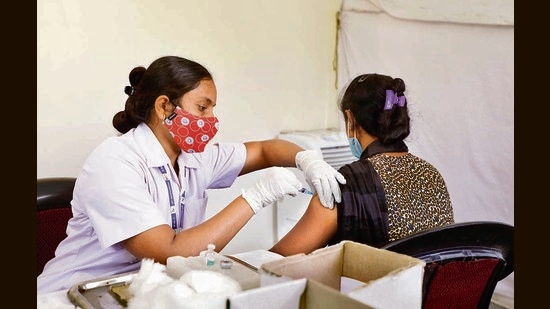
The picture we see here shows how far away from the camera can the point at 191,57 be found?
3117 mm

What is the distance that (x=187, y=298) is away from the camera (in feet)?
3.14

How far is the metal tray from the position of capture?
3.94ft

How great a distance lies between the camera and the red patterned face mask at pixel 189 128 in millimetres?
1854

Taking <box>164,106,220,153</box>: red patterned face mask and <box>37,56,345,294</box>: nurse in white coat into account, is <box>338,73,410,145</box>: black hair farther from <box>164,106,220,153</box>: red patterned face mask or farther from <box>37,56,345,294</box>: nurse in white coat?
<box>164,106,220,153</box>: red patterned face mask

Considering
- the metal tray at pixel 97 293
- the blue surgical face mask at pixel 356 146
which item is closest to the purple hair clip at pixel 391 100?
the blue surgical face mask at pixel 356 146

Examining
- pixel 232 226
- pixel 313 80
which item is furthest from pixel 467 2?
pixel 232 226

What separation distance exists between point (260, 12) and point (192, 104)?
161 centimetres

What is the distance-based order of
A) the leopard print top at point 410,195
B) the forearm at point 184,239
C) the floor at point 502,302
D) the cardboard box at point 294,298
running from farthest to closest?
1. the floor at point 502,302
2. the leopard print top at point 410,195
3. the forearm at point 184,239
4. the cardboard box at point 294,298

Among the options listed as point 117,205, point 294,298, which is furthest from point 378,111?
point 294,298

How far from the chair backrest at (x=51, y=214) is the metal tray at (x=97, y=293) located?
825 mm

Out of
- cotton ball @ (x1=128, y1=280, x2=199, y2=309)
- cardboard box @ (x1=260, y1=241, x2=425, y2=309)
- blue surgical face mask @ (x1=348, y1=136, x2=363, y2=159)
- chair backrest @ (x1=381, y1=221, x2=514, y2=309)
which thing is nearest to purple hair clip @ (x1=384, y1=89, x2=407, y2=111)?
blue surgical face mask @ (x1=348, y1=136, x2=363, y2=159)

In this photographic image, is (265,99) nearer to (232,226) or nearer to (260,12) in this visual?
(260,12)

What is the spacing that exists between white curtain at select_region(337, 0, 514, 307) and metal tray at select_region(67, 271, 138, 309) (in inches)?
80.1

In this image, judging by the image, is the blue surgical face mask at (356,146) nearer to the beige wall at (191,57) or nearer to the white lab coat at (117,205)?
the white lab coat at (117,205)
